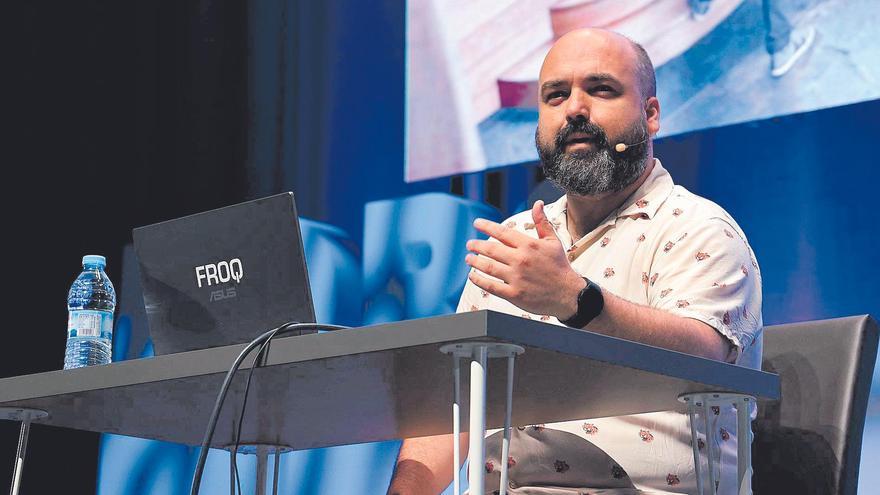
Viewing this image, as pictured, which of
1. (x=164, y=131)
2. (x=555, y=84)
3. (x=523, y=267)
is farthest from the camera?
(x=164, y=131)

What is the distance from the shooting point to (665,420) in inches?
70.6

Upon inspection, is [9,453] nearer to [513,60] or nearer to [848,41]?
[513,60]

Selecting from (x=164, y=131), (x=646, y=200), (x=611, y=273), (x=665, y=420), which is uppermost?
(x=164, y=131)

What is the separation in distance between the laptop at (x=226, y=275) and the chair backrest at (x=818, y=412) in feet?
2.85

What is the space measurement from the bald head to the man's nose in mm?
75

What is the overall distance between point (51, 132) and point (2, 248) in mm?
414

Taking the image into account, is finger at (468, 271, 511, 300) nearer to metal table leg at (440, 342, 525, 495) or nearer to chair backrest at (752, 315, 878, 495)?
metal table leg at (440, 342, 525, 495)

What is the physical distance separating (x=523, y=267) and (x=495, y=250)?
4 centimetres

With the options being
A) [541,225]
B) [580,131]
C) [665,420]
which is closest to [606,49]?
[580,131]

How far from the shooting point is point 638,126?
2164mm

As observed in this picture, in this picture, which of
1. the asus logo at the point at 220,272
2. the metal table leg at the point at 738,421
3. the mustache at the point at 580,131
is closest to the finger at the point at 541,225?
the metal table leg at the point at 738,421

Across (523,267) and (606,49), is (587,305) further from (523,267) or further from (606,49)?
(606,49)

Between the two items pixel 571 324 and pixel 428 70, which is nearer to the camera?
pixel 571 324

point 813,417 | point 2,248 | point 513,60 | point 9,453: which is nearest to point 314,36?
point 513,60
